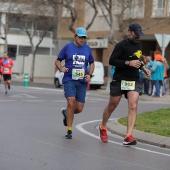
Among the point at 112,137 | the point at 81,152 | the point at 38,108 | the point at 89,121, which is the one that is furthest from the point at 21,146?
the point at 38,108

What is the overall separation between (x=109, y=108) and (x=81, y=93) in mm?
646

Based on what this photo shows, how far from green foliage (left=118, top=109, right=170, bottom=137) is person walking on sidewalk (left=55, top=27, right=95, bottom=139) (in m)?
1.73

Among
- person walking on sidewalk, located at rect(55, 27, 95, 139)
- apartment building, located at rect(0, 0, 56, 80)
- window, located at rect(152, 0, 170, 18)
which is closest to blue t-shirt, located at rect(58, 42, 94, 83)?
person walking on sidewalk, located at rect(55, 27, 95, 139)

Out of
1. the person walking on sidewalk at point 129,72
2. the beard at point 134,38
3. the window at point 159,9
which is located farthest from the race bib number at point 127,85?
the window at point 159,9

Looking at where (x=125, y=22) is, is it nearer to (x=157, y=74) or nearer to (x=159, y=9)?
(x=159, y=9)

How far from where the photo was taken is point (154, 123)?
39.9 ft

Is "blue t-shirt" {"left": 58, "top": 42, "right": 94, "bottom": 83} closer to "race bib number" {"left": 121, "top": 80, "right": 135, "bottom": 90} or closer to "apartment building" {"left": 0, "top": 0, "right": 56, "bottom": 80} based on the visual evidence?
"race bib number" {"left": 121, "top": 80, "right": 135, "bottom": 90}

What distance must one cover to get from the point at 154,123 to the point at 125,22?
25.9 meters

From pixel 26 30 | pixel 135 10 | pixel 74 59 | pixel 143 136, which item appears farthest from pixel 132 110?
pixel 26 30

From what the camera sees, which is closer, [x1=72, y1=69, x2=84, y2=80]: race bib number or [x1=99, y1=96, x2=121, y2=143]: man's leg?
[x1=99, y1=96, x2=121, y2=143]: man's leg

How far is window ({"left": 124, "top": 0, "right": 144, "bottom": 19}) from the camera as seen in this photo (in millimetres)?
35188

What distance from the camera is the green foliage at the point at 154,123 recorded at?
11.0 meters

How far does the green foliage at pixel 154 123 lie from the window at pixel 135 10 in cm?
2142

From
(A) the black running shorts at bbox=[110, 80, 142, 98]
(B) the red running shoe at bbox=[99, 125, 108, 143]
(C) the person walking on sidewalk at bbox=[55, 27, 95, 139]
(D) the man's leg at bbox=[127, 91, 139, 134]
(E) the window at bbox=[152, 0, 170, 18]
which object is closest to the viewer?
(D) the man's leg at bbox=[127, 91, 139, 134]
